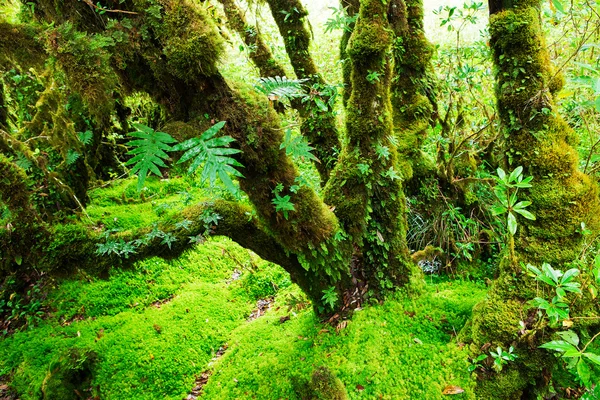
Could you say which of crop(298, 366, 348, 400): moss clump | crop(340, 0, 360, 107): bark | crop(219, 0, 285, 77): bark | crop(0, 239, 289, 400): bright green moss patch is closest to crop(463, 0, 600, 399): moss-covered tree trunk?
crop(298, 366, 348, 400): moss clump

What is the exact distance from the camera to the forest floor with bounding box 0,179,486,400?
2926mm

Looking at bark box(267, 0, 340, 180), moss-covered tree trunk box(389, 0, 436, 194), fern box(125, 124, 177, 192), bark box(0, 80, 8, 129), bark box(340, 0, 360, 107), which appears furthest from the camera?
bark box(0, 80, 8, 129)

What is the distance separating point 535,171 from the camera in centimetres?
266

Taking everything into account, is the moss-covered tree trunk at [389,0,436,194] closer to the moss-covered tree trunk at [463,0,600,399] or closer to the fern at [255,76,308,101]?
the moss-covered tree trunk at [463,0,600,399]

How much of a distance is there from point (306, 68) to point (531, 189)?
9.60 feet

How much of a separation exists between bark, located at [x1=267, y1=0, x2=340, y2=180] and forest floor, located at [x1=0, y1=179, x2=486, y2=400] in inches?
72.6

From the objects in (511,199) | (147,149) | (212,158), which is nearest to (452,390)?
(511,199)

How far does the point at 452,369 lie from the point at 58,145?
448 cm

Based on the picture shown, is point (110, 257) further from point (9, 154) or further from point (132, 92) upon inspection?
point (9, 154)

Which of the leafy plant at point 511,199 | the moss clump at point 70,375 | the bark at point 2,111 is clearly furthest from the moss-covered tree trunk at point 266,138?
the bark at point 2,111

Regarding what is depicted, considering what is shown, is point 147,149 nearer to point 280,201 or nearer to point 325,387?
point 280,201

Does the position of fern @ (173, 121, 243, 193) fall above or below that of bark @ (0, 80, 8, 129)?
below

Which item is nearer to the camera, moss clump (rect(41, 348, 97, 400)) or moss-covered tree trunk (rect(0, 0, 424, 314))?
moss-covered tree trunk (rect(0, 0, 424, 314))

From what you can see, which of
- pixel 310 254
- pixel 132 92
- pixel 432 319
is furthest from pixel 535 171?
pixel 132 92
